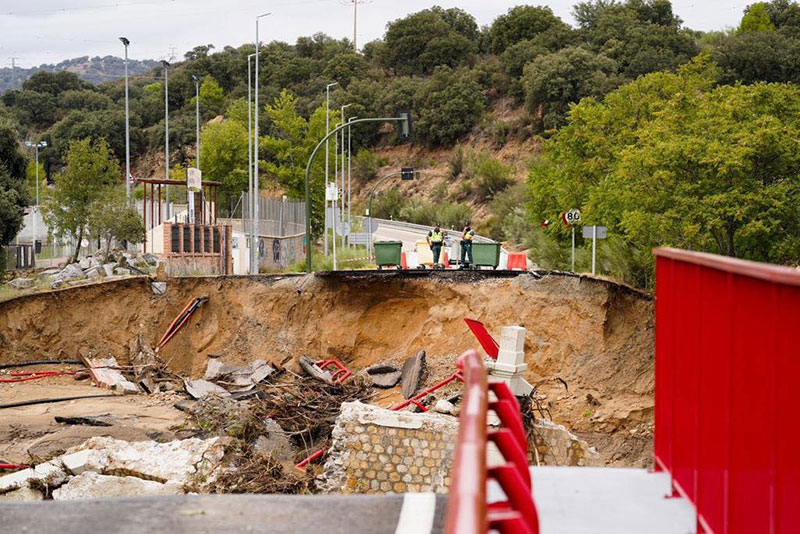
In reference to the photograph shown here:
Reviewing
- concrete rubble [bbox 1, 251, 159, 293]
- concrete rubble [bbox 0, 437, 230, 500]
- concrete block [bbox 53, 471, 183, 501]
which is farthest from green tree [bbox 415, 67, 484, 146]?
concrete block [bbox 53, 471, 183, 501]

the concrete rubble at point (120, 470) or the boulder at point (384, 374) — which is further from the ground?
the concrete rubble at point (120, 470)

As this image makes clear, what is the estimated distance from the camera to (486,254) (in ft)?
125

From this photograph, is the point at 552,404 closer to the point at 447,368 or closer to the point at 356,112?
the point at 447,368

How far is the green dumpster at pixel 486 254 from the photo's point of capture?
37.7 meters

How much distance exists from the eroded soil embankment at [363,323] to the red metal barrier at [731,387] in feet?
79.1

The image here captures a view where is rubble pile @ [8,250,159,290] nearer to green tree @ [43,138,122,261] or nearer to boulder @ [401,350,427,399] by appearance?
green tree @ [43,138,122,261]

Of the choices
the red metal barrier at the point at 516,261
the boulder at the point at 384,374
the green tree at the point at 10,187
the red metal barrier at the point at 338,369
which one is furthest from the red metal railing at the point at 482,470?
the green tree at the point at 10,187

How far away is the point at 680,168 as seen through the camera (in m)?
33.1

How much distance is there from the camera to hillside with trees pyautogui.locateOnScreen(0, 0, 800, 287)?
32.6 m

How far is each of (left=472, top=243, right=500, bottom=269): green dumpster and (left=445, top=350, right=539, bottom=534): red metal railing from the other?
31636 mm

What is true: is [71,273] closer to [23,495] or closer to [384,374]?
[384,374]

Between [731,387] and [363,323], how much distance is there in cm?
3049

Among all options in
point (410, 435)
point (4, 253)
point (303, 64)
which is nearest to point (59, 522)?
point (410, 435)

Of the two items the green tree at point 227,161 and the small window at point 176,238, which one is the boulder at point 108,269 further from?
the green tree at point 227,161
